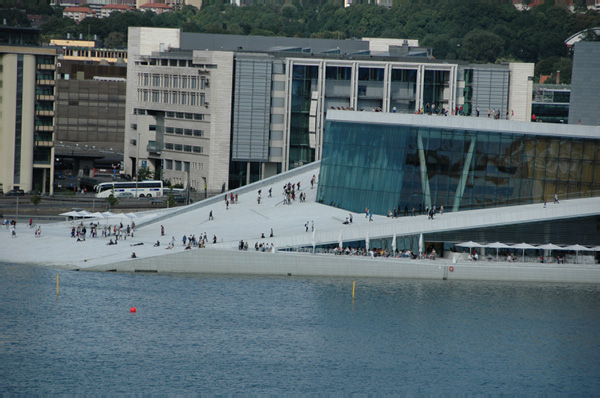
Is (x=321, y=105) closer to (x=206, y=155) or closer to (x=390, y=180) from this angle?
(x=206, y=155)

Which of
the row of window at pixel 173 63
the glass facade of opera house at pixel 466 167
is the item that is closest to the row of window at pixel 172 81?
the row of window at pixel 173 63

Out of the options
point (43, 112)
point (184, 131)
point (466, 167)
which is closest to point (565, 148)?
point (466, 167)

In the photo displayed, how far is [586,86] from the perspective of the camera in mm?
86188

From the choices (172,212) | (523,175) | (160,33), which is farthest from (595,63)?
(160,33)

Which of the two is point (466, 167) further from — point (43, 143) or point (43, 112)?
point (43, 143)

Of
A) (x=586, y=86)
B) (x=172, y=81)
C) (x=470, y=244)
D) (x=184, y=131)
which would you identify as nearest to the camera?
(x=470, y=244)

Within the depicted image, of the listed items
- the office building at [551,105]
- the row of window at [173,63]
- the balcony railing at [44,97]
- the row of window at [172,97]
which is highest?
the row of window at [173,63]

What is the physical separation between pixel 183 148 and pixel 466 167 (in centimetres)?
4860

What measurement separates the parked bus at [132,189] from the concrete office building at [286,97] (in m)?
6.40

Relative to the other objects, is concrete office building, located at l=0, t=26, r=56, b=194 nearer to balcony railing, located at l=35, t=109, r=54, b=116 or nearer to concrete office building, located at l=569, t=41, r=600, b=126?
balcony railing, located at l=35, t=109, r=54, b=116

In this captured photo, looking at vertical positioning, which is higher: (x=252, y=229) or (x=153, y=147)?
(x=153, y=147)

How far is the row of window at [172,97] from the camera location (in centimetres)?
11743

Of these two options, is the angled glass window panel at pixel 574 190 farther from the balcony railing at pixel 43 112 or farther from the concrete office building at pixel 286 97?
the balcony railing at pixel 43 112

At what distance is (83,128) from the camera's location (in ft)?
528
